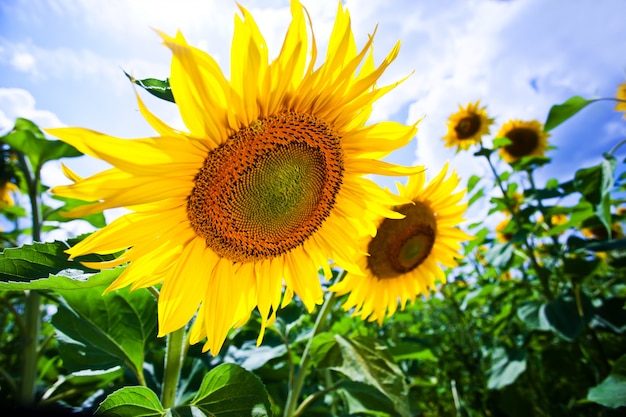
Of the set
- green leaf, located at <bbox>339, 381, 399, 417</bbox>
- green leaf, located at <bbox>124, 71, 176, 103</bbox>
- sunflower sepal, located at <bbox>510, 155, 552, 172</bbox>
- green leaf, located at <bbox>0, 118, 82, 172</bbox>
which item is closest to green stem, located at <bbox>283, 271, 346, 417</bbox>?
green leaf, located at <bbox>339, 381, 399, 417</bbox>

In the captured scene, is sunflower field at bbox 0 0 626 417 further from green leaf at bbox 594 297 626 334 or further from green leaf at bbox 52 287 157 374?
green leaf at bbox 594 297 626 334

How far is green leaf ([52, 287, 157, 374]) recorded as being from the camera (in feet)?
4.79

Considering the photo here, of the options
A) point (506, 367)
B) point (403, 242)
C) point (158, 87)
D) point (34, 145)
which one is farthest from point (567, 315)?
point (34, 145)

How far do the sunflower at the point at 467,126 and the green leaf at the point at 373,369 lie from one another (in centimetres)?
426

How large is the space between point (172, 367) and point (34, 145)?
5.91 ft

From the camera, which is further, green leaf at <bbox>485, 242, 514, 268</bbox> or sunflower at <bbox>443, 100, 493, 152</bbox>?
sunflower at <bbox>443, 100, 493, 152</bbox>

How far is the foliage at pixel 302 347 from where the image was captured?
1166mm

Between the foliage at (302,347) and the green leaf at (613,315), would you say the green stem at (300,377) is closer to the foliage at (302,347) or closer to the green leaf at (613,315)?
the foliage at (302,347)

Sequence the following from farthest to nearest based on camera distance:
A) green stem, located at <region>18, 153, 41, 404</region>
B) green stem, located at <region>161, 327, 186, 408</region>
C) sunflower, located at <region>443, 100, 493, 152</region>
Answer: sunflower, located at <region>443, 100, 493, 152</region>, green stem, located at <region>18, 153, 41, 404</region>, green stem, located at <region>161, 327, 186, 408</region>

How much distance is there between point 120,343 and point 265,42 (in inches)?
46.4

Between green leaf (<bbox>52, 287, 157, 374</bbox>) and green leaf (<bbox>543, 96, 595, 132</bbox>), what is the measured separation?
316 cm

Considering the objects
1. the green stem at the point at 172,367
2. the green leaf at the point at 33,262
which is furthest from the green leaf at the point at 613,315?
the green leaf at the point at 33,262

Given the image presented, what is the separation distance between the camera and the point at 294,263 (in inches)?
65.9

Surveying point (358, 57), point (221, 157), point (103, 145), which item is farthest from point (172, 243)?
point (358, 57)
